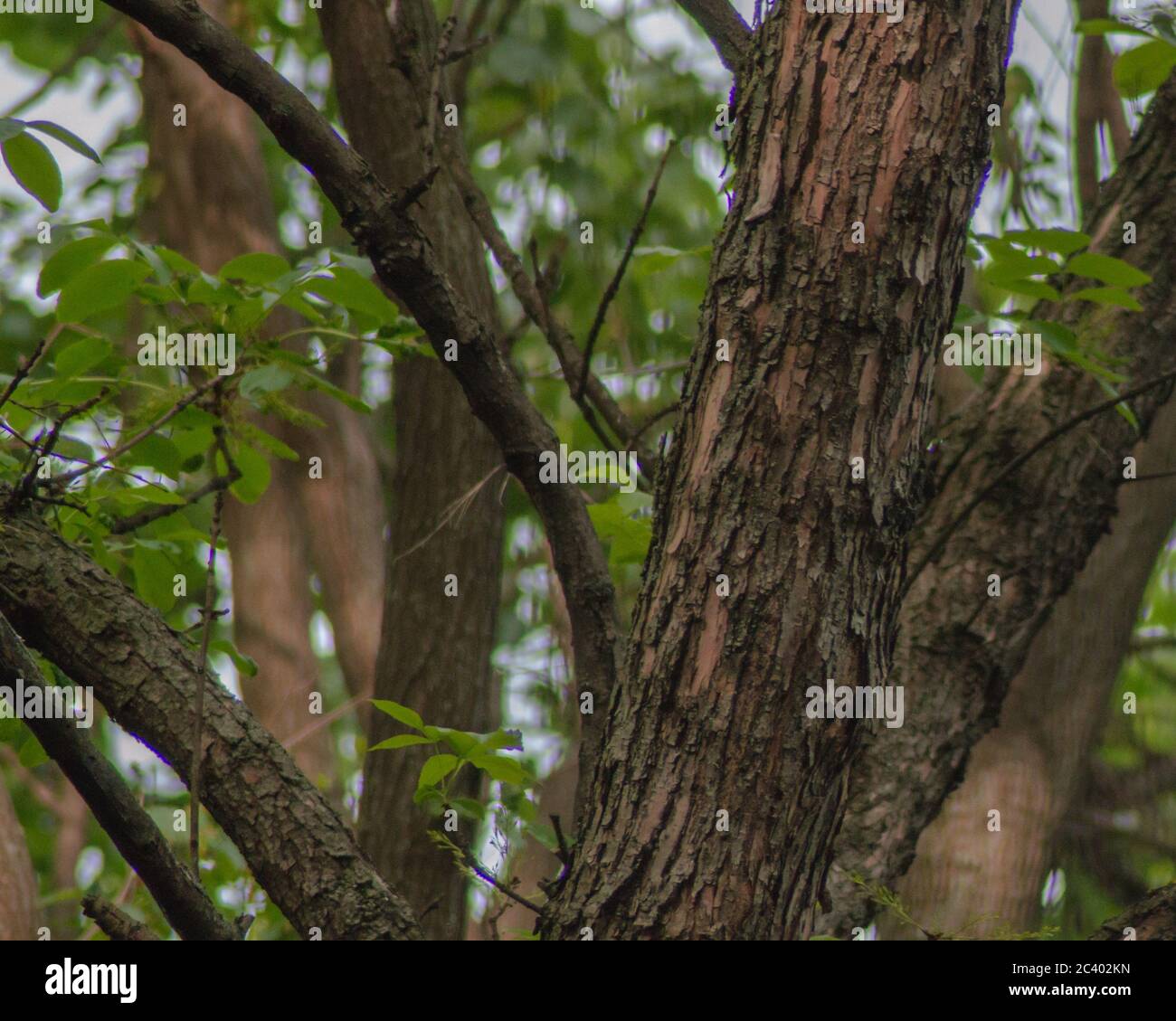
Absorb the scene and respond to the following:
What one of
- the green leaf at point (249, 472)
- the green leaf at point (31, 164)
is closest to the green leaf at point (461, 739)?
the green leaf at point (249, 472)

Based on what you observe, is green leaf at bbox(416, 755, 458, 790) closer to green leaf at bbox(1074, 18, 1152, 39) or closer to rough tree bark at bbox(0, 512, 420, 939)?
rough tree bark at bbox(0, 512, 420, 939)

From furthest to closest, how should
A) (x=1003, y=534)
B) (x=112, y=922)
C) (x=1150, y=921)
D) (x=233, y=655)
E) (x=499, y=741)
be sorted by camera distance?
1. (x=1003, y=534)
2. (x=233, y=655)
3. (x=499, y=741)
4. (x=1150, y=921)
5. (x=112, y=922)

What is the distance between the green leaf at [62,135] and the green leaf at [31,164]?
30mm

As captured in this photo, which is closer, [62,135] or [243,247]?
[62,135]

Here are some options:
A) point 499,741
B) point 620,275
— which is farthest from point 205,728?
point 620,275

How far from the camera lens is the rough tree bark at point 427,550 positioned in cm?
307

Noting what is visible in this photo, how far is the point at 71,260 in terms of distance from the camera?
181 cm

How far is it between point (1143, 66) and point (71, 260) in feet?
5.59

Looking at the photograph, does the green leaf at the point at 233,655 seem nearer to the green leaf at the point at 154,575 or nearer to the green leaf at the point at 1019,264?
the green leaf at the point at 154,575

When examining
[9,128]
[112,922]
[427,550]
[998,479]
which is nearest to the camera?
[112,922]

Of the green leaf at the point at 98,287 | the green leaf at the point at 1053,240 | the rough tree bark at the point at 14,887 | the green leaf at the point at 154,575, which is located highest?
the green leaf at the point at 1053,240

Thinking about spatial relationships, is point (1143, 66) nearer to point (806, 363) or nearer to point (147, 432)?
point (806, 363)

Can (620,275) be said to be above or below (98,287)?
above

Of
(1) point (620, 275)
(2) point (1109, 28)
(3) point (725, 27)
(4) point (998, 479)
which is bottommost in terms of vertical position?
(4) point (998, 479)
